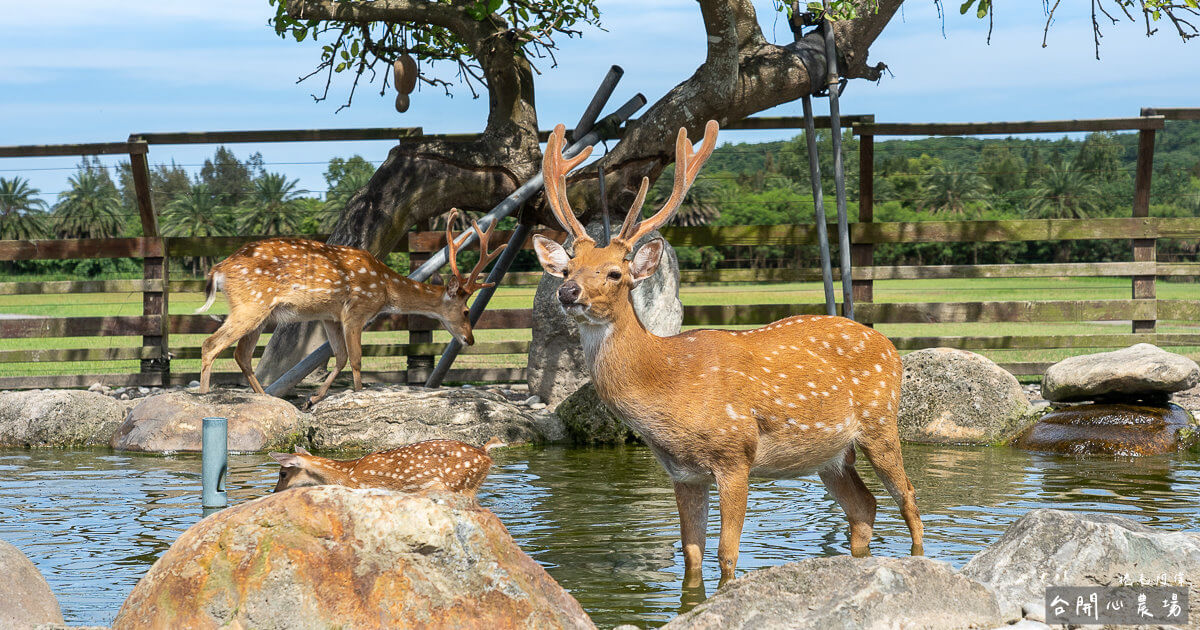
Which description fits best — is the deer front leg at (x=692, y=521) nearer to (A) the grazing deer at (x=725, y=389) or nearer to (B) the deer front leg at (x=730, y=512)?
(A) the grazing deer at (x=725, y=389)

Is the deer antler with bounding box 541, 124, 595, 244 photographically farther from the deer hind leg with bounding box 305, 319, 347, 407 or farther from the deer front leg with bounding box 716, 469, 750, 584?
the deer hind leg with bounding box 305, 319, 347, 407

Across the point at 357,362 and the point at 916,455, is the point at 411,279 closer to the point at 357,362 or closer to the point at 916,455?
the point at 357,362

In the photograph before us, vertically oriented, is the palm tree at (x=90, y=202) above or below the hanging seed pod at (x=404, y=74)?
below

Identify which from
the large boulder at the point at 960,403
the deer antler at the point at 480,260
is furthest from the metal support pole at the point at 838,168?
the deer antler at the point at 480,260

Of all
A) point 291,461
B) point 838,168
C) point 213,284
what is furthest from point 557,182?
point 838,168

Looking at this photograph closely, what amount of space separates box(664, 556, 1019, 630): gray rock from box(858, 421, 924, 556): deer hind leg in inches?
57.9

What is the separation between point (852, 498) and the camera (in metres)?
5.36

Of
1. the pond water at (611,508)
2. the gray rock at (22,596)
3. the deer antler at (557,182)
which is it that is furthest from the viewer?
the deer antler at (557,182)

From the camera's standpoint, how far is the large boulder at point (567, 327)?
10.0 meters

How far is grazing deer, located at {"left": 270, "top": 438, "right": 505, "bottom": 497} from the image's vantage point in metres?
5.34

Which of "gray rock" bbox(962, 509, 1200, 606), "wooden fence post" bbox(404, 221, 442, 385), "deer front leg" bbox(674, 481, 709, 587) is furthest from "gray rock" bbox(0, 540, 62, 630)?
"wooden fence post" bbox(404, 221, 442, 385)

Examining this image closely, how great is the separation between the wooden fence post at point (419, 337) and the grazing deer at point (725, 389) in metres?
6.08

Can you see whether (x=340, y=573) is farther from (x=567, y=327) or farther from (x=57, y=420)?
(x=567, y=327)

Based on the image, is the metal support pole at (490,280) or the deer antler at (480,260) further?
the metal support pole at (490,280)
